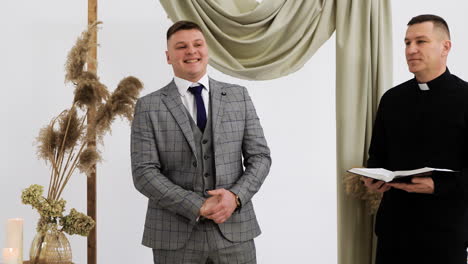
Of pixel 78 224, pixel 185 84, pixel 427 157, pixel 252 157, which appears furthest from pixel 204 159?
pixel 427 157

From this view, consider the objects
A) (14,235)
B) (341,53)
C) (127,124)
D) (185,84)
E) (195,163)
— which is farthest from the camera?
(127,124)

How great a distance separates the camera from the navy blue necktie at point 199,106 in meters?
2.33

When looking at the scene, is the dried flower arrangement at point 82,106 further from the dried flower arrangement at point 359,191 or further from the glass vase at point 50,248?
the dried flower arrangement at point 359,191

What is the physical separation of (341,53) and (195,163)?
44.5 inches

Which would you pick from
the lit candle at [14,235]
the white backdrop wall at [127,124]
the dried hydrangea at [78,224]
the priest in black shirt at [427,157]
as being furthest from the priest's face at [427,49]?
the lit candle at [14,235]

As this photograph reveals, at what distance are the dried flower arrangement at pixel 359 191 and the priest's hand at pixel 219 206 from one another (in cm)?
85

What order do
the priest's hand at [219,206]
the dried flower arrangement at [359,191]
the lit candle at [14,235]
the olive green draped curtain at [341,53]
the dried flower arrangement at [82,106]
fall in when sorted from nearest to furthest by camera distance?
the priest's hand at [219,206]
the lit candle at [14,235]
the dried flower arrangement at [82,106]
the dried flower arrangement at [359,191]
the olive green draped curtain at [341,53]

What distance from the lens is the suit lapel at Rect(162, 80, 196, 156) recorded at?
228 centimetres

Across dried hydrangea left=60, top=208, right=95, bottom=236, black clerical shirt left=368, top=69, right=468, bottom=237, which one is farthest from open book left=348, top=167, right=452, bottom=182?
dried hydrangea left=60, top=208, right=95, bottom=236

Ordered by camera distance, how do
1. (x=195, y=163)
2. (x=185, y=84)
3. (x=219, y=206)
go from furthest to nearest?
(x=185, y=84)
(x=195, y=163)
(x=219, y=206)

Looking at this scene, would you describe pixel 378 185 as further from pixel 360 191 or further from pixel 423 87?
pixel 423 87

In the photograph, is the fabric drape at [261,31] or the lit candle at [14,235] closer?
the lit candle at [14,235]

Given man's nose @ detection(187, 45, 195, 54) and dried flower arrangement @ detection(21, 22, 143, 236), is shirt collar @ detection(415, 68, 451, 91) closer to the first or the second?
man's nose @ detection(187, 45, 195, 54)

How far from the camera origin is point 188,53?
2.33 m
